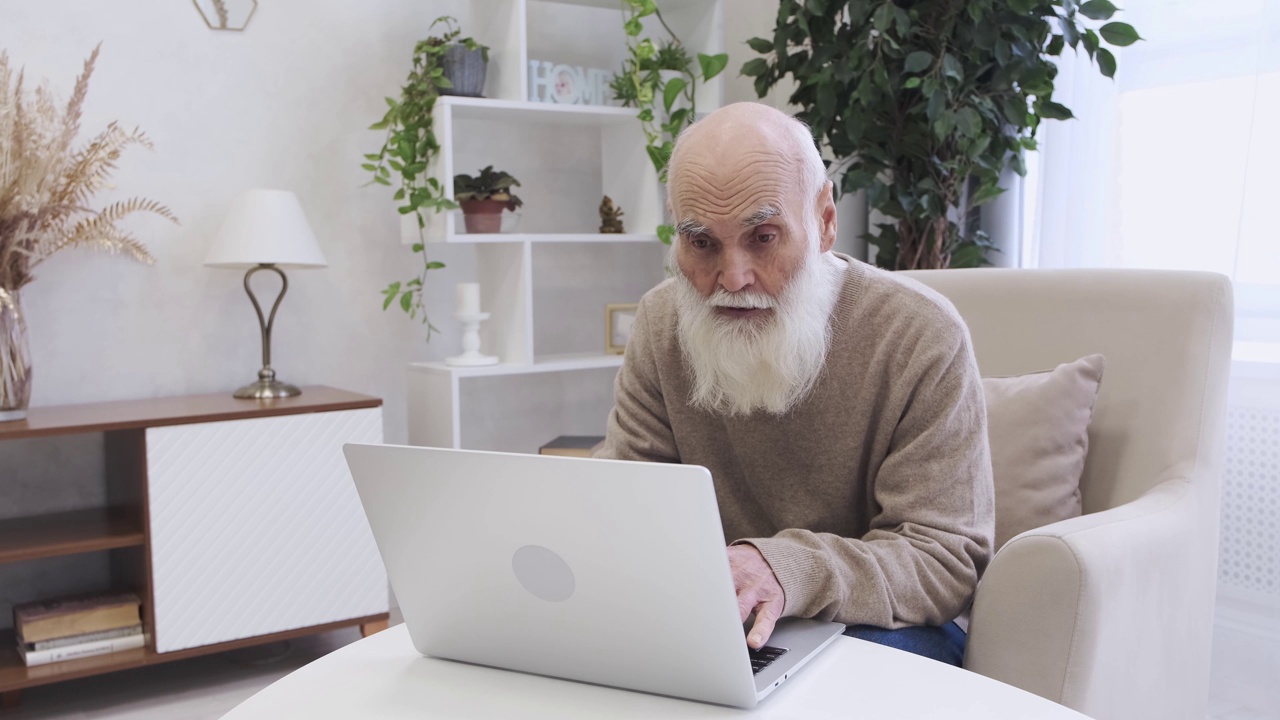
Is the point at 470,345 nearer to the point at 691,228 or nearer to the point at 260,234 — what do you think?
the point at 260,234

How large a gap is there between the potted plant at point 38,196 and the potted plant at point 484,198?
82cm

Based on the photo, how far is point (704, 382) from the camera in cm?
145

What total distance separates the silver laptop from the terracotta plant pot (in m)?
2.03

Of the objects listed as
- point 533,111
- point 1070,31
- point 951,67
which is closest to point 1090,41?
point 1070,31

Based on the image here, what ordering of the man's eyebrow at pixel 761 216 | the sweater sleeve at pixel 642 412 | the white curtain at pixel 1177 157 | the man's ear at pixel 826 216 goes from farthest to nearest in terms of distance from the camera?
the white curtain at pixel 1177 157 < the sweater sleeve at pixel 642 412 < the man's ear at pixel 826 216 < the man's eyebrow at pixel 761 216

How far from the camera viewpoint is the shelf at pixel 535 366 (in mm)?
2938

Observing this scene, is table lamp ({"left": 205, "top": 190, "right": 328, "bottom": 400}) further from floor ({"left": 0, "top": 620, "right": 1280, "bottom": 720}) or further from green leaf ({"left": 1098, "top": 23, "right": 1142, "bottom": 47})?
green leaf ({"left": 1098, "top": 23, "right": 1142, "bottom": 47})

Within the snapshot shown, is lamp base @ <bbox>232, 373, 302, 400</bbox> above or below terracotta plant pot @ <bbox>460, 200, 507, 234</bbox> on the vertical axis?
below

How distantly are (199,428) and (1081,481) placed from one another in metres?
1.90

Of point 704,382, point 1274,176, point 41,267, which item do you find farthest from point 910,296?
point 41,267

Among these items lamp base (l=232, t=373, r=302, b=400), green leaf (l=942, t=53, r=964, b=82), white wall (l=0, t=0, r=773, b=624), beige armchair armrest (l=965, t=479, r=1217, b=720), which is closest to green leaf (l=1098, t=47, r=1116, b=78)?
green leaf (l=942, t=53, r=964, b=82)

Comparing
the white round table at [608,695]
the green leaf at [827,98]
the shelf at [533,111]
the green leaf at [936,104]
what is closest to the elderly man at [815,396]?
the white round table at [608,695]

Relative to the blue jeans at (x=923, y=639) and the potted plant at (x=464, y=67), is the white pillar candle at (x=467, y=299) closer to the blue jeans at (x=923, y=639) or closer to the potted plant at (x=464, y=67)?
the potted plant at (x=464, y=67)

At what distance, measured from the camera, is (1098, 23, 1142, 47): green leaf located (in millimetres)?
2242
